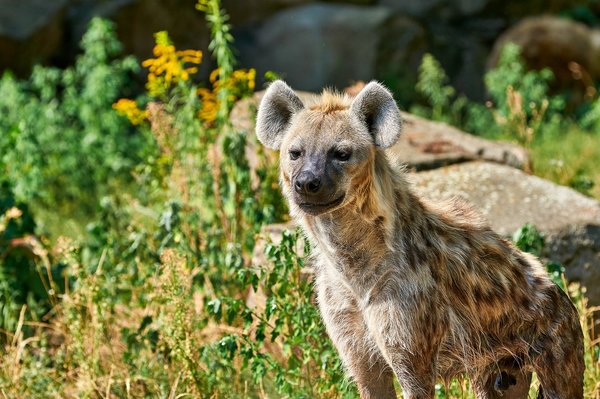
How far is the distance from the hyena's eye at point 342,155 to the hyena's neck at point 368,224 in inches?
3.4

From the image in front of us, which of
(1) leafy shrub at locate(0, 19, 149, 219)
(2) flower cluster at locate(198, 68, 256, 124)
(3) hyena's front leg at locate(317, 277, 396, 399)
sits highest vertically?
(2) flower cluster at locate(198, 68, 256, 124)

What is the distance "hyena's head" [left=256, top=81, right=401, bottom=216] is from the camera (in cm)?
352

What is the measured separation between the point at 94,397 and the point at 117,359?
1.17ft

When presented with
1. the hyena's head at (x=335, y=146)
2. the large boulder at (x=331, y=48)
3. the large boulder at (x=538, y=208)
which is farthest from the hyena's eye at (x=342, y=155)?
the large boulder at (x=331, y=48)

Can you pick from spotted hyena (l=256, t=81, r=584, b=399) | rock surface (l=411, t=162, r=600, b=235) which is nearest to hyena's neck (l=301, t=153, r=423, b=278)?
spotted hyena (l=256, t=81, r=584, b=399)

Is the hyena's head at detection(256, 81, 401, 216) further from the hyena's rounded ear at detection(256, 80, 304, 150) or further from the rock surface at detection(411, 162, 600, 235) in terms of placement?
the rock surface at detection(411, 162, 600, 235)

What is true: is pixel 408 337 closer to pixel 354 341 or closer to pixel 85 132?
pixel 354 341

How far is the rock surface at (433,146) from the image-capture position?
5.92 metres

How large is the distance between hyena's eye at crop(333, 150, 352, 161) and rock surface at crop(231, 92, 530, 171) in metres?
2.06

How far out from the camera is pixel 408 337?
3.52 meters

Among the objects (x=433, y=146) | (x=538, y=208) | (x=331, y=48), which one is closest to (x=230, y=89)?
(x=433, y=146)

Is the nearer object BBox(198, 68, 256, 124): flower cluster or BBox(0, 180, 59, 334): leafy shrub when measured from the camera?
BBox(0, 180, 59, 334): leafy shrub

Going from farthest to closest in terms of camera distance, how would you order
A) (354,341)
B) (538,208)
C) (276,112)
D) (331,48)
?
(331,48) → (538,208) → (276,112) → (354,341)

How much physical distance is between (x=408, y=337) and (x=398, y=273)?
0.22 meters
